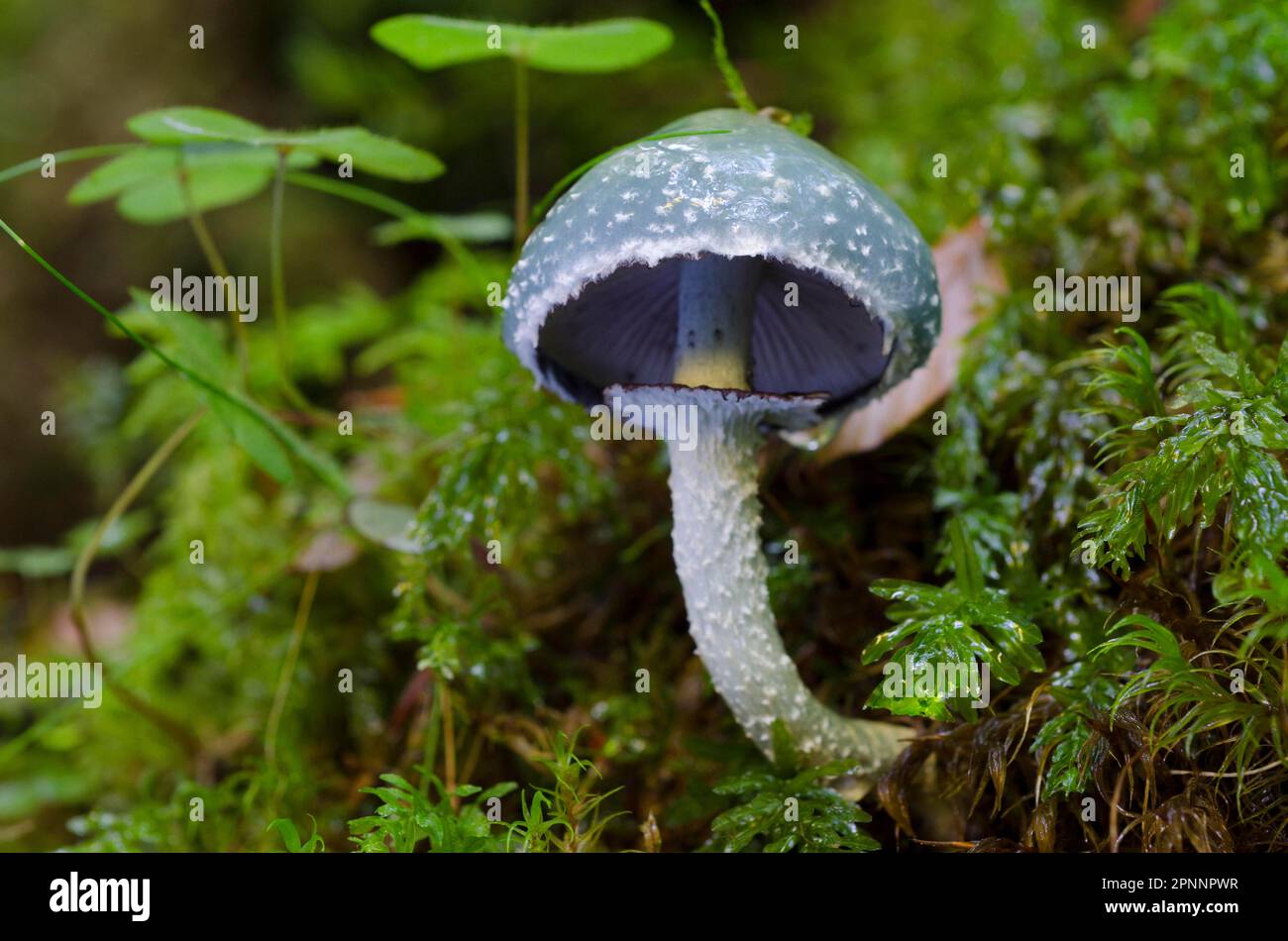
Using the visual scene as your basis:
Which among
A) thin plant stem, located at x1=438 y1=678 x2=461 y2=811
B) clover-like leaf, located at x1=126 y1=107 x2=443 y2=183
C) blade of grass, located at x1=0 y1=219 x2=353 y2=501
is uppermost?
clover-like leaf, located at x1=126 y1=107 x2=443 y2=183

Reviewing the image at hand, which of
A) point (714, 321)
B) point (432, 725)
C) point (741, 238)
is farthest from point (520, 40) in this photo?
point (432, 725)

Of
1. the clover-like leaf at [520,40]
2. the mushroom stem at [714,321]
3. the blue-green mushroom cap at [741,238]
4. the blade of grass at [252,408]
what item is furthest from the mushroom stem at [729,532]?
the blade of grass at [252,408]

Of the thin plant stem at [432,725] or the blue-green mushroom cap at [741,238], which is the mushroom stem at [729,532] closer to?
the blue-green mushroom cap at [741,238]

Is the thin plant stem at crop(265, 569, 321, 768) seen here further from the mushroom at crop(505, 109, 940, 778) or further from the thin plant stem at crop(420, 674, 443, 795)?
the mushroom at crop(505, 109, 940, 778)

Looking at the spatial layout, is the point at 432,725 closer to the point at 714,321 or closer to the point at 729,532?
the point at 729,532

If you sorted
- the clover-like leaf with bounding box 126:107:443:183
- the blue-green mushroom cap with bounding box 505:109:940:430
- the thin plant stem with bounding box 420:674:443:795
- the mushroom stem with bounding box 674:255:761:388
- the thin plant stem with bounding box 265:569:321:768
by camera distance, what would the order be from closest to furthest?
the blue-green mushroom cap with bounding box 505:109:940:430
the mushroom stem with bounding box 674:255:761:388
the clover-like leaf with bounding box 126:107:443:183
the thin plant stem with bounding box 420:674:443:795
the thin plant stem with bounding box 265:569:321:768

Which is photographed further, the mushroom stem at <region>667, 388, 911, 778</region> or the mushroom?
the mushroom stem at <region>667, 388, 911, 778</region>

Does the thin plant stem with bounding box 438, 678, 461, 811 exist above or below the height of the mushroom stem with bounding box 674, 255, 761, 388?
below

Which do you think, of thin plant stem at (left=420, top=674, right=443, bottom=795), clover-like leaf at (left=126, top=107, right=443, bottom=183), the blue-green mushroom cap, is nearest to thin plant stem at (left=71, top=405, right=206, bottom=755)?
clover-like leaf at (left=126, top=107, right=443, bottom=183)

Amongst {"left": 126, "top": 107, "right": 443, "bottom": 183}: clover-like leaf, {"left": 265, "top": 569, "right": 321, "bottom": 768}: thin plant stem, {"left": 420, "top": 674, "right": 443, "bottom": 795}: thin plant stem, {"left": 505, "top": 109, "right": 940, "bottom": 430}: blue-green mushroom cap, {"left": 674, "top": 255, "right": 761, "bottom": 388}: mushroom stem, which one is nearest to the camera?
{"left": 505, "top": 109, "right": 940, "bottom": 430}: blue-green mushroom cap
